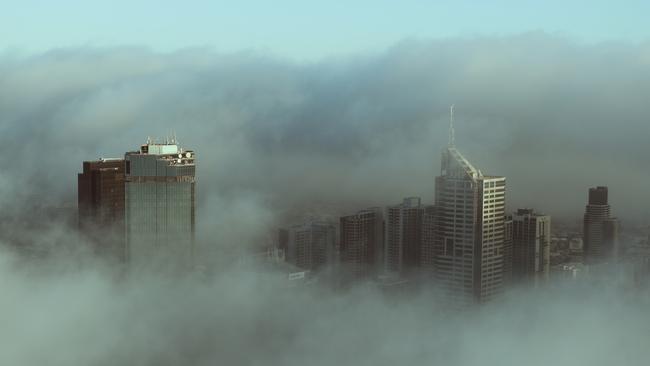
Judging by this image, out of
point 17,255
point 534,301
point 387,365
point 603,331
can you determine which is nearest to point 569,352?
point 603,331

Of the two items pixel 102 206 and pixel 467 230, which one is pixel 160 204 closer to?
pixel 102 206

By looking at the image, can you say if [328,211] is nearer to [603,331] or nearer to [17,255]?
[603,331]

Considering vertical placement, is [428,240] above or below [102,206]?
below

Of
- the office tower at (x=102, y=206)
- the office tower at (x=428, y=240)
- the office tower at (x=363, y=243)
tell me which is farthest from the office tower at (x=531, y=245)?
the office tower at (x=102, y=206)

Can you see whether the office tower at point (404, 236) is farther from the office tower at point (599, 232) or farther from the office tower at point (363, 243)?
the office tower at point (599, 232)

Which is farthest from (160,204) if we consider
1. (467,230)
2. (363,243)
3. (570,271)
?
(570,271)
